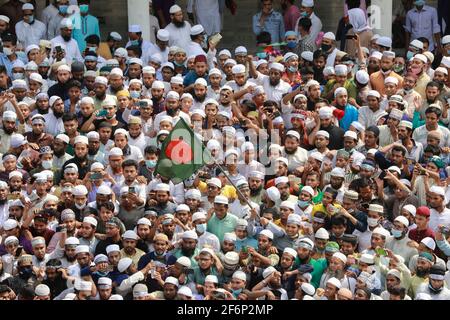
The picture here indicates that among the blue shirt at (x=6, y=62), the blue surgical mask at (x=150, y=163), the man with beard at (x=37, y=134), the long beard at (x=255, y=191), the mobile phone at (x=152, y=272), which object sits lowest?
the mobile phone at (x=152, y=272)

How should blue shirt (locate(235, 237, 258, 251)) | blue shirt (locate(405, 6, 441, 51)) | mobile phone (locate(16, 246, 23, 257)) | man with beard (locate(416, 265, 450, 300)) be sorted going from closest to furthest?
man with beard (locate(416, 265, 450, 300)), blue shirt (locate(235, 237, 258, 251)), mobile phone (locate(16, 246, 23, 257)), blue shirt (locate(405, 6, 441, 51))

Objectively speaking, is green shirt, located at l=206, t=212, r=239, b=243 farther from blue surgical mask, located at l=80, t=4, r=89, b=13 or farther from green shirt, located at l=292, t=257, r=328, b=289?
blue surgical mask, located at l=80, t=4, r=89, b=13

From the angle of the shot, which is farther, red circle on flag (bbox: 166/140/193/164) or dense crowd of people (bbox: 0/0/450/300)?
red circle on flag (bbox: 166/140/193/164)

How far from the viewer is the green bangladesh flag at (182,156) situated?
106ft

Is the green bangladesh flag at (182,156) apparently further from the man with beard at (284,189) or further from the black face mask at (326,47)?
the black face mask at (326,47)

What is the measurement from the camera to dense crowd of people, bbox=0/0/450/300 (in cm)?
3077

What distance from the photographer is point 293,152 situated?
3334 cm

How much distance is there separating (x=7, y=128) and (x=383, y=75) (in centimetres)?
594

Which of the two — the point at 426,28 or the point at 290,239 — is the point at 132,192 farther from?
the point at 426,28

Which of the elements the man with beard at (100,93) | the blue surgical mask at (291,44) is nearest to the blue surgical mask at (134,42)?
the man with beard at (100,93)

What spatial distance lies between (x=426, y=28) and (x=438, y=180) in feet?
22.3

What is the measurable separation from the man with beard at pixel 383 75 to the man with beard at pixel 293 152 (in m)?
2.24

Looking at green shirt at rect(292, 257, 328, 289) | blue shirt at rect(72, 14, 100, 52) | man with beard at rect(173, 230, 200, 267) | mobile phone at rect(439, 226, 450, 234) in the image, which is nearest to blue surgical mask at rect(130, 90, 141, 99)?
blue shirt at rect(72, 14, 100, 52)

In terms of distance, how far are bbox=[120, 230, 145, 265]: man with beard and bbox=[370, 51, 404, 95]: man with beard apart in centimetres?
558
